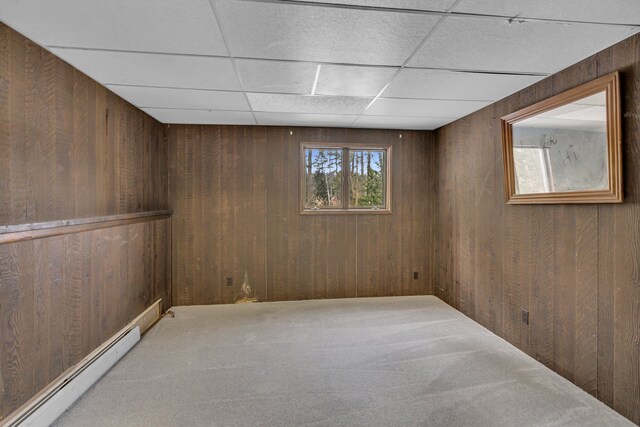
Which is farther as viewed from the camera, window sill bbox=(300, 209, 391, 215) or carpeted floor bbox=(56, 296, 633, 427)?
window sill bbox=(300, 209, 391, 215)

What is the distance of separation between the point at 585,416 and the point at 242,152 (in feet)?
12.9

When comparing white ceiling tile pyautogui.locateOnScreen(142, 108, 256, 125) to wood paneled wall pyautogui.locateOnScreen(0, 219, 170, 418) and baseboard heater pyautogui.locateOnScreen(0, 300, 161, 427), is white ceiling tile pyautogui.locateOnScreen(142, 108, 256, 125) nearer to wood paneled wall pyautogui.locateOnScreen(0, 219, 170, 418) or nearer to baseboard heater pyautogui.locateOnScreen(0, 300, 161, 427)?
wood paneled wall pyautogui.locateOnScreen(0, 219, 170, 418)

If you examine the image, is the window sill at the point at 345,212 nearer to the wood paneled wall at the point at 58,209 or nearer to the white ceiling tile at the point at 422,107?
the white ceiling tile at the point at 422,107

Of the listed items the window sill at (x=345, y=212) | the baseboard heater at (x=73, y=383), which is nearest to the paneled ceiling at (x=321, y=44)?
the window sill at (x=345, y=212)

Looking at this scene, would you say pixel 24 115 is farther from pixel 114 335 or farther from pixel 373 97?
pixel 373 97

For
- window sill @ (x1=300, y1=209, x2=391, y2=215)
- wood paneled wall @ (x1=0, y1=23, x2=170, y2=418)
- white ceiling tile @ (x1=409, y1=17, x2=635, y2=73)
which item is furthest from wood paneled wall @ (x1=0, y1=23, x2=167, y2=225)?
white ceiling tile @ (x1=409, y1=17, x2=635, y2=73)

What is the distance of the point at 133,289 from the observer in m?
2.98

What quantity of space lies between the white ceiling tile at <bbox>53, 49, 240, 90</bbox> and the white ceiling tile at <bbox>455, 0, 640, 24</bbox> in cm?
155

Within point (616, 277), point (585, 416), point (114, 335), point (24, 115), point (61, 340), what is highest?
point (24, 115)

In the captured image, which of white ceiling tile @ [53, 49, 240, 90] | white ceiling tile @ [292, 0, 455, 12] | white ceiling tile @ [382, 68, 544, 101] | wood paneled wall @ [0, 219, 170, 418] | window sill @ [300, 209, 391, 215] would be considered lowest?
wood paneled wall @ [0, 219, 170, 418]

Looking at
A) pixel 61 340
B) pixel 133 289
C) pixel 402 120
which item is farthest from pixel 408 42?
A: pixel 133 289

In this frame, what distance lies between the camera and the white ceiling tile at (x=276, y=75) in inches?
84.3

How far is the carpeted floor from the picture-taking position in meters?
1.88

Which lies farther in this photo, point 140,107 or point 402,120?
point 402,120
